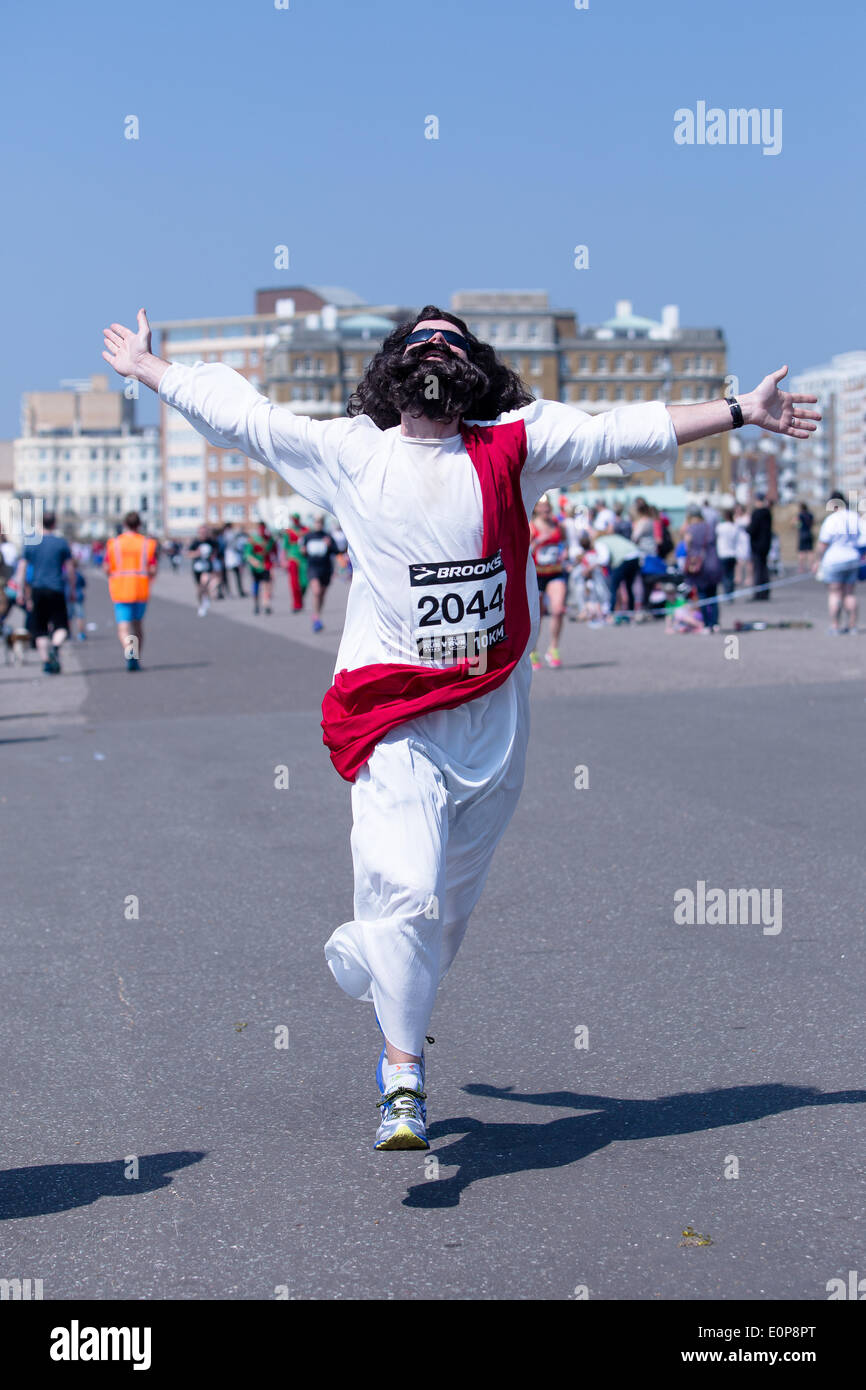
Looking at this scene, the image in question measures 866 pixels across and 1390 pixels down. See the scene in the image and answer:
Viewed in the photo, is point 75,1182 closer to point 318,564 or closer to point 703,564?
point 703,564

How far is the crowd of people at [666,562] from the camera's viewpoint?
18656 millimetres

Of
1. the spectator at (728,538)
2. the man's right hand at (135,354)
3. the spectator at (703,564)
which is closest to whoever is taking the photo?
the man's right hand at (135,354)

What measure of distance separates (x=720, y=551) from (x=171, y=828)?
18293mm

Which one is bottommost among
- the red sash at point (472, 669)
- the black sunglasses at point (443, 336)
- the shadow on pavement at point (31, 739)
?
the shadow on pavement at point (31, 739)

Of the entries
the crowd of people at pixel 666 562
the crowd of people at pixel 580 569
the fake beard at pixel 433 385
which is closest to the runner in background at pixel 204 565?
the crowd of people at pixel 580 569

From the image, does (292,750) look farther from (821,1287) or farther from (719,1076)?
(821,1287)

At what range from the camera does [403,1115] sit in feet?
13.3

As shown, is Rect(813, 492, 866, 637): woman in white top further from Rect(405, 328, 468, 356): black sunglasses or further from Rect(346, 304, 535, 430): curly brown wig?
Rect(405, 328, 468, 356): black sunglasses

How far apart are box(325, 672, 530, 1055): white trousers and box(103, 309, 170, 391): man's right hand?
111cm

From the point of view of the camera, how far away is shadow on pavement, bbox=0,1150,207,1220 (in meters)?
3.87

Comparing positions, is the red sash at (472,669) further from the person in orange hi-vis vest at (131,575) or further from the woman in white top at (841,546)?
the woman in white top at (841,546)

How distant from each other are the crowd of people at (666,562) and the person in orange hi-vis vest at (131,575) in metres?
4.20

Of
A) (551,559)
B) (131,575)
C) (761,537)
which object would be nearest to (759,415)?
(551,559)

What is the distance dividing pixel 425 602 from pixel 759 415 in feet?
3.11
